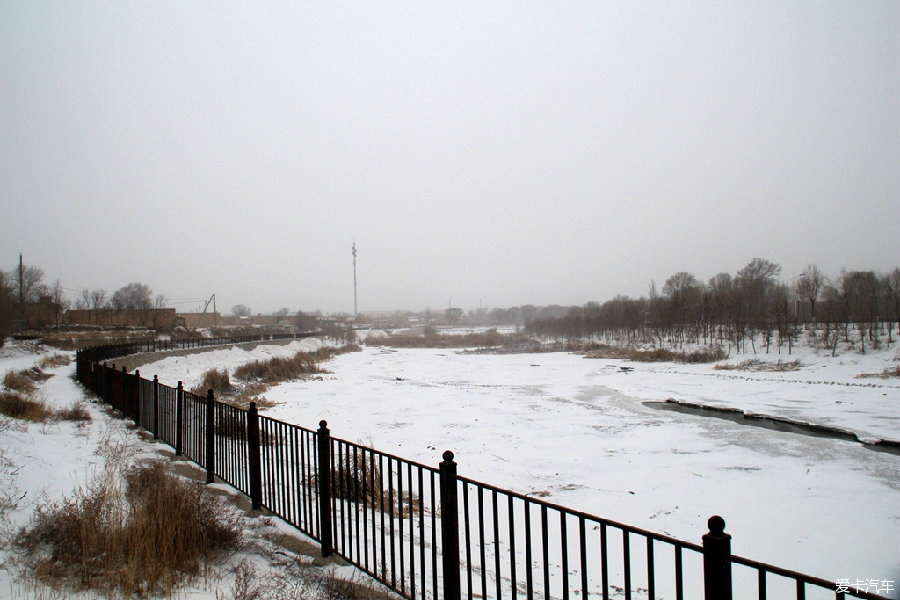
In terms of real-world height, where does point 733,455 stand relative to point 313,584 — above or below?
below

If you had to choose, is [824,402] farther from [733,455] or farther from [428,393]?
[428,393]

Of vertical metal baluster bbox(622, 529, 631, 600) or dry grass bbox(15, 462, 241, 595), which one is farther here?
dry grass bbox(15, 462, 241, 595)

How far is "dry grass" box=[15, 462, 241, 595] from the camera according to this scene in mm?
3658

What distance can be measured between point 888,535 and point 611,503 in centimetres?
390

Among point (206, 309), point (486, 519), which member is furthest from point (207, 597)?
point (206, 309)

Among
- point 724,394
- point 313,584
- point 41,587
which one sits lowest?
point 724,394

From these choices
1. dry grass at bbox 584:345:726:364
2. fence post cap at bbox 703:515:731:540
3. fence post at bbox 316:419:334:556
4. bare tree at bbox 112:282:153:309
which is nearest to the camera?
fence post cap at bbox 703:515:731:540

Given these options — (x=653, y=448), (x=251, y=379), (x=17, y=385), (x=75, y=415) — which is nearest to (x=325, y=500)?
(x=75, y=415)

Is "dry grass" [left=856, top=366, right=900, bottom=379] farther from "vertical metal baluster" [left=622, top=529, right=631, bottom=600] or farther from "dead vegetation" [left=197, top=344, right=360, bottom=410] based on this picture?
"vertical metal baluster" [left=622, top=529, right=631, bottom=600]

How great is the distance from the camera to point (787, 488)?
970cm

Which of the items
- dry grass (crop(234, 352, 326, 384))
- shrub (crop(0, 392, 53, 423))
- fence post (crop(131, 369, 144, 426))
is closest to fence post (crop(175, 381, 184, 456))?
fence post (crop(131, 369, 144, 426))

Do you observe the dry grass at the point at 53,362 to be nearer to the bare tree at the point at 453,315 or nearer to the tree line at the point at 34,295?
the tree line at the point at 34,295

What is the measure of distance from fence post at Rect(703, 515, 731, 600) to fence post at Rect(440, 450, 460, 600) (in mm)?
1638

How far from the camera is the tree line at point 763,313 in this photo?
41.8 metres
